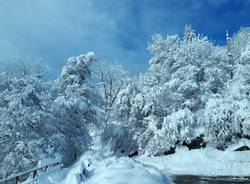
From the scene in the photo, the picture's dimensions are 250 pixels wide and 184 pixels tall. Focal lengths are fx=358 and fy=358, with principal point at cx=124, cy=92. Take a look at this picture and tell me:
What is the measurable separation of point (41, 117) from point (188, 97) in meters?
14.5

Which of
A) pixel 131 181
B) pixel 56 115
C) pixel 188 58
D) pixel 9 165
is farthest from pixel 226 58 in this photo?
pixel 131 181

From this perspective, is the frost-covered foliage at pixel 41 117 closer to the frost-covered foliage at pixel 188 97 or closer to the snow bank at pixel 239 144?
the frost-covered foliage at pixel 188 97

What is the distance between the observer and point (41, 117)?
25.4m

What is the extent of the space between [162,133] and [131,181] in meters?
19.1

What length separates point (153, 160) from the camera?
30.8m

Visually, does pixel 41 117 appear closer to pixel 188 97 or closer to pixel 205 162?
pixel 205 162

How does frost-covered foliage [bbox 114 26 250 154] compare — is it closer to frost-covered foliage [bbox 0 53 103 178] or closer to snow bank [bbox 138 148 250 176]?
snow bank [bbox 138 148 250 176]

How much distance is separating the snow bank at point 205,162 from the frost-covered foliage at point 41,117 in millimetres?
7060

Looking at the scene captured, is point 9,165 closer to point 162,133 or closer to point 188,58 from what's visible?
point 162,133

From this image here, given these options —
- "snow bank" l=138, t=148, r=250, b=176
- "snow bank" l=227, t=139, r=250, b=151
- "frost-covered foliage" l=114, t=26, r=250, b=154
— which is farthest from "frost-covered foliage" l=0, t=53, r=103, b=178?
"snow bank" l=227, t=139, r=250, b=151

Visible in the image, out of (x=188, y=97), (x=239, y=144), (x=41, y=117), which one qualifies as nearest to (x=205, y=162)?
(x=239, y=144)

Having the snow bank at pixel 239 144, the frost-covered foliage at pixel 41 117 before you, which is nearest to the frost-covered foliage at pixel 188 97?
the snow bank at pixel 239 144

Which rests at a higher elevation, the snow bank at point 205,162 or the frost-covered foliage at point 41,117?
the frost-covered foliage at point 41,117

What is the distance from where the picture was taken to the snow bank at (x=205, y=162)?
22.5 meters
